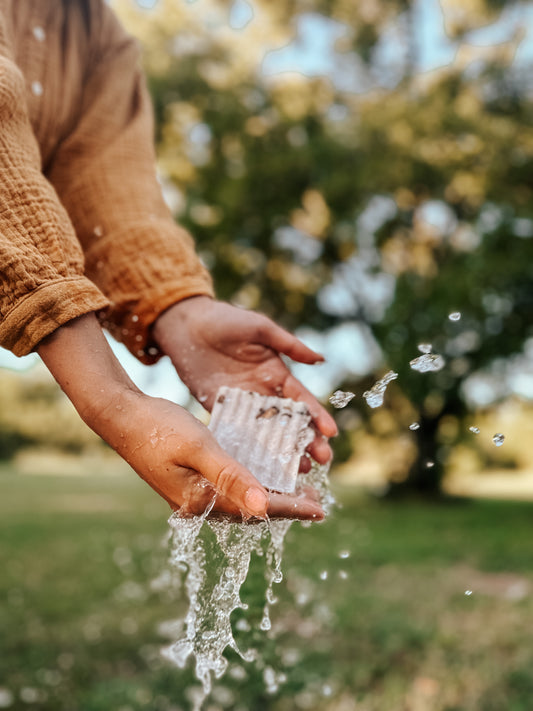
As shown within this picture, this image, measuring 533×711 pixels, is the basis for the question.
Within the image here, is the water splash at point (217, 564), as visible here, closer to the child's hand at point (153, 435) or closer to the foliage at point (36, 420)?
the child's hand at point (153, 435)

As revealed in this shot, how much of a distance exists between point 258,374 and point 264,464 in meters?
0.39

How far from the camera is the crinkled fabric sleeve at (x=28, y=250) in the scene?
1.44 m

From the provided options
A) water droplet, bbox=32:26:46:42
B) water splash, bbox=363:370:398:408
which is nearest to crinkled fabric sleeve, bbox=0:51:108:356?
water droplet, bbox=32:26:46:42

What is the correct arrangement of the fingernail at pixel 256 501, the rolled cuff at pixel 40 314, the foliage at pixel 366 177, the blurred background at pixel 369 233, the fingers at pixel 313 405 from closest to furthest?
the fingernail at pixel 256 501 → the rolled cuff at pixel 40 314 → the fingers at pixel 313 405 → the blurred background at pixel 369 233 → the foliage at pixel 366 177

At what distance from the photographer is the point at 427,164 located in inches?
498

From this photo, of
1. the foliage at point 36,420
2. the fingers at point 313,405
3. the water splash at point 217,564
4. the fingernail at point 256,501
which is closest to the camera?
the fingernail at point 256,501

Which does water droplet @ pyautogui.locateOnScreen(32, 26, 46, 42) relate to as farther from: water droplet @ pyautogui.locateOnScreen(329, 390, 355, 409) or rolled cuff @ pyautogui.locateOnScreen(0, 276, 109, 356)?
water droplet @ pyautogui.locateOnScreen(329, 390, 355, 409)

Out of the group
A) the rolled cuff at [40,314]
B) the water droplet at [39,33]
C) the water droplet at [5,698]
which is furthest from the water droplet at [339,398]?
the water droplet at [5,698]

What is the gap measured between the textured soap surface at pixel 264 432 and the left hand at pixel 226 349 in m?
0.11

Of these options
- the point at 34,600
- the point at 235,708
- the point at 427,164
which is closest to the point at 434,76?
the point at 427,164

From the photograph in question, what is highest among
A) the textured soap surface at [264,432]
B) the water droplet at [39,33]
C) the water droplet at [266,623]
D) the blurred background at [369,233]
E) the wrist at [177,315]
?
the water droplet at [39,33]

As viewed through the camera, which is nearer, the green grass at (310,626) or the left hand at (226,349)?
the left hand at (226,349)

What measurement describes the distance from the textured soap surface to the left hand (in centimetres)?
11

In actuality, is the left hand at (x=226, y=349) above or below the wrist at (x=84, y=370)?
below
